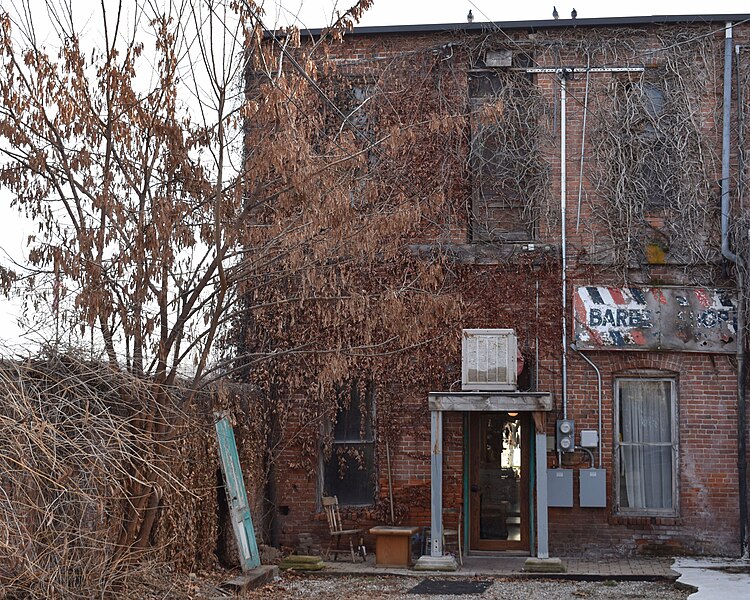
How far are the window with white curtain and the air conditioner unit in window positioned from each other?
6.36ft

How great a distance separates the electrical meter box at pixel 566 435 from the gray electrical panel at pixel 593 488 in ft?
1.27

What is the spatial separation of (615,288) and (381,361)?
335 cm

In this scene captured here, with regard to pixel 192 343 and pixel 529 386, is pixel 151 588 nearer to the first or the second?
pixel 192 343

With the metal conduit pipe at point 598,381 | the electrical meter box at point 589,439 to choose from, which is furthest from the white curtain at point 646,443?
the electrical meter box at point 589,439

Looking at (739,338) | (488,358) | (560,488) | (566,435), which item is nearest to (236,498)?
(488,358)

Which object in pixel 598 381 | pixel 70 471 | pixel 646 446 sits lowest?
pixel 70 471

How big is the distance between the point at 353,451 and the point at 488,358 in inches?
101

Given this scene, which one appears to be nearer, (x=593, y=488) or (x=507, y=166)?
(x=593, y=488)

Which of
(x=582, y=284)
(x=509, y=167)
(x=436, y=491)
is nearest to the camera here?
(x=436, y=491)

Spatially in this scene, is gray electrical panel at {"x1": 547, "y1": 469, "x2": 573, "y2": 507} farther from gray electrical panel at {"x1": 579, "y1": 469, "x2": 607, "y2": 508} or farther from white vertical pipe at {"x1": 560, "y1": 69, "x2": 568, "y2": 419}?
white vertical pipe at {"x1": 560, "y1": 69, "x2": 568, "y2": 419}

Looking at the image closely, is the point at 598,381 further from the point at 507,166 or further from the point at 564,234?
the point at 507,166

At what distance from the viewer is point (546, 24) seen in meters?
14.1

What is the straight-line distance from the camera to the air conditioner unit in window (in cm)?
1286

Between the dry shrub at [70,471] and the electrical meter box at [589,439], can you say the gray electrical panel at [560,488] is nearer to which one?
the electrical meter box at [589,439]
